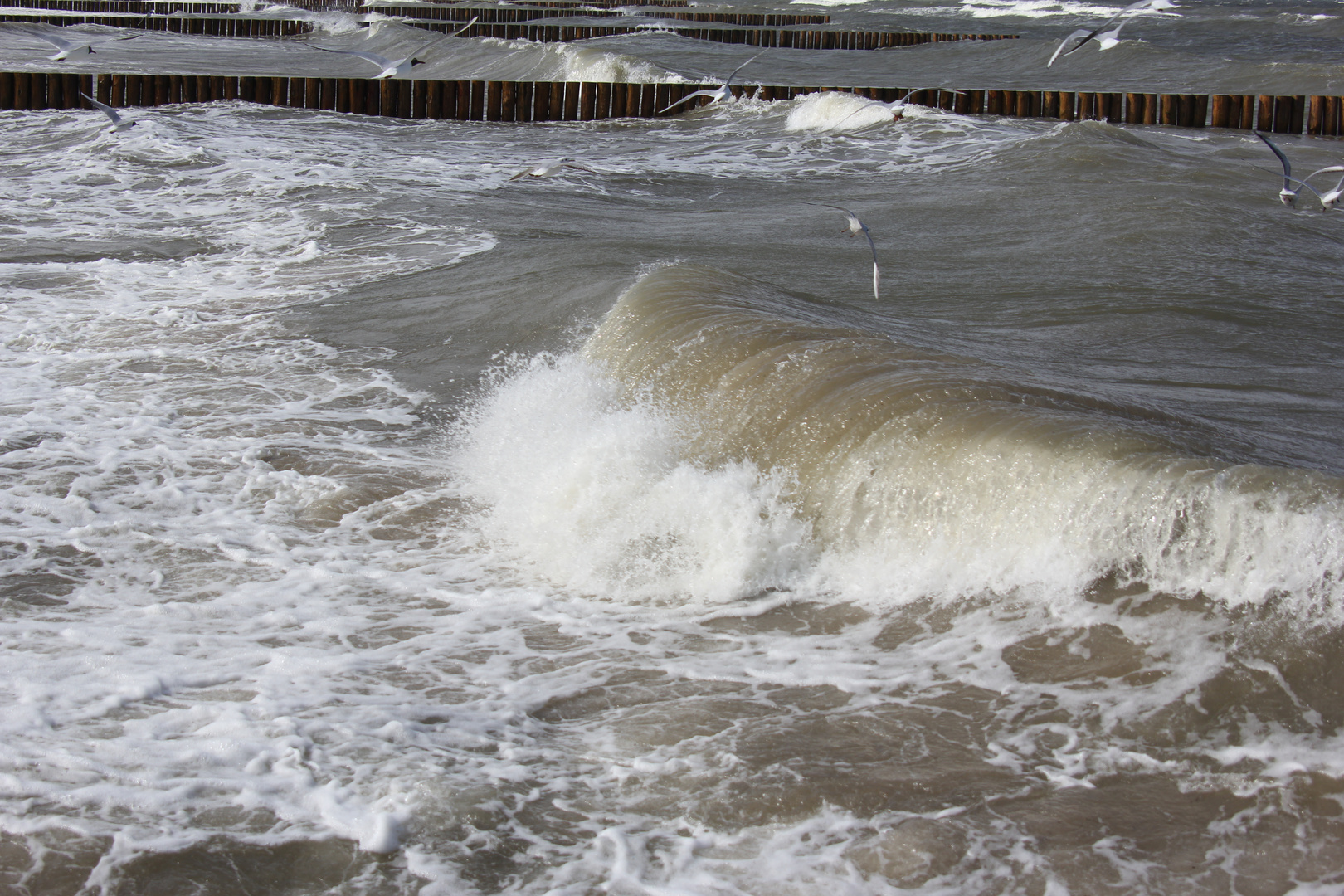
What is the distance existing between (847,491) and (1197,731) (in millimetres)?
1726

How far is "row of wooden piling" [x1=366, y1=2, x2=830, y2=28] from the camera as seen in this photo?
38.5 m

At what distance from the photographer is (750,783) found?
323cm

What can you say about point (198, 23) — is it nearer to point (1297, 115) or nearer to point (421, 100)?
point (421, 100)

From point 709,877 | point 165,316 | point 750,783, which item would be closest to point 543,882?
point 709,877

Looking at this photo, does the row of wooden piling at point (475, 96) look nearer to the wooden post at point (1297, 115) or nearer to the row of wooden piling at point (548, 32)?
the wooden post at point (1297, 115)

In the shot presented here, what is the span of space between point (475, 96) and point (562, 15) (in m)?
22.8

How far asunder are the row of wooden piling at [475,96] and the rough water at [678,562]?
8250 mm

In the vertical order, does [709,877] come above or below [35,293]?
below

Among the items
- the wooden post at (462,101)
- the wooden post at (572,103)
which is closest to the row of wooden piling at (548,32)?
the wooden post at (462,101)

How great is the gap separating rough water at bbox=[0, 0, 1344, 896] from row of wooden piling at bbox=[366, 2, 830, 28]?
3122cm

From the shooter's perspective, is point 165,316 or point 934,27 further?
point 934,27

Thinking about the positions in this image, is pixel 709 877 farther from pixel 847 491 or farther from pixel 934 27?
pixel 934 27

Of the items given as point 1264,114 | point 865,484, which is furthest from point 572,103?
point 865,484

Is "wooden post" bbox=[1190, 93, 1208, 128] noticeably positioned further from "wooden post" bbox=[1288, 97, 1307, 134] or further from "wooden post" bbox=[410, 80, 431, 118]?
"wooden post" bbox=[410, 80, 431, 118]
